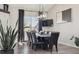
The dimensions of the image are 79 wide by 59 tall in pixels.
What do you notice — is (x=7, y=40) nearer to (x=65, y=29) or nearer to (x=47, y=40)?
(x=47, y=40)

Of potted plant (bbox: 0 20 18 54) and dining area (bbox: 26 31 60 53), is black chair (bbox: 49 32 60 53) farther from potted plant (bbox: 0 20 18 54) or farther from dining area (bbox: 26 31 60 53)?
potted plant (bbox: 0 20 18 54)

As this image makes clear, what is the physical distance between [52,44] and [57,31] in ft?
1.70

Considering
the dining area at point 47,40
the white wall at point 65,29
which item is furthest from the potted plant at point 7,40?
the white wall at point 65,29

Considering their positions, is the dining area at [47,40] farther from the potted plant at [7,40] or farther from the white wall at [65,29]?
the potted plant at [7,40]

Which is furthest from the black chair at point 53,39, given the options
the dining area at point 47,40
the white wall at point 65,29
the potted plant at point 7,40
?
the potted plant at point 7,40

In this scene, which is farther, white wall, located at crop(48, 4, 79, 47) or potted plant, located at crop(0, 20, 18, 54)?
white wall, located at crop(48, 4, 79, 47)

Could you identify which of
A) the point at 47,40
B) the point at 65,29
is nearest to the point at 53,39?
the point at 47,40

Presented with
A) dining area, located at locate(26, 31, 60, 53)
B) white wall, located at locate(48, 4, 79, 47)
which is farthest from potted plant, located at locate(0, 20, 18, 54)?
white wall, located at locate(48, 4, 79, 47)

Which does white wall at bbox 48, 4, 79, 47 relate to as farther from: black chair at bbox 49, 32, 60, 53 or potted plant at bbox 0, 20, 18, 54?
potted plant at bbox 0, 20, 18, 54

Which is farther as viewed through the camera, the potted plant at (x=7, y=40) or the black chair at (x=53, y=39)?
the black chair at (x=53, y=39)

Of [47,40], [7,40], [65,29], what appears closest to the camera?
[7,40]

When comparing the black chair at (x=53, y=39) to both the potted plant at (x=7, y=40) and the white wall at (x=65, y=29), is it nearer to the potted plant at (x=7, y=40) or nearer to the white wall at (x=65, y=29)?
the white wall at (x=65, y=29)
